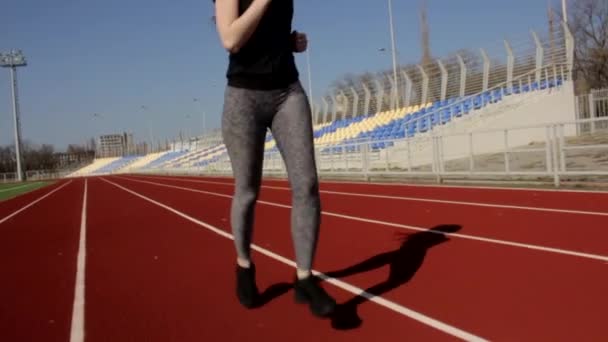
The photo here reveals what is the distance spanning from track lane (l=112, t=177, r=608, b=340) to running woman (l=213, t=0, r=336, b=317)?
478mm

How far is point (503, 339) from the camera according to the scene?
231cm

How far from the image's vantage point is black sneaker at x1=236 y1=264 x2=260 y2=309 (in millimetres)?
2920

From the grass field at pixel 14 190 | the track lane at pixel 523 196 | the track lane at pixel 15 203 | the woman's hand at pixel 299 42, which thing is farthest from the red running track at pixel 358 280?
the grass field at pixel 14 190

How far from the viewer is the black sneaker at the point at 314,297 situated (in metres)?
2.54

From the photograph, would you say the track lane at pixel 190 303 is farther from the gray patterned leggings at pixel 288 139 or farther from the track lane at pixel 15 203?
the track lane at pixel 15 203

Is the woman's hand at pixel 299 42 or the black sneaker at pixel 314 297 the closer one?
the black sneaker at pixel 314 297

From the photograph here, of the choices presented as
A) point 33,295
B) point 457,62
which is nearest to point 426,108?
point 457,62

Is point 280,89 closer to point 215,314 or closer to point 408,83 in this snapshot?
point 215,314

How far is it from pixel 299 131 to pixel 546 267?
6.72ft

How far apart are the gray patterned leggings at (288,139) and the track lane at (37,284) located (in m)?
1.26

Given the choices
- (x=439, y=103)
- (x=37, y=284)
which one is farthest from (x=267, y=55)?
(x=439, y=103)

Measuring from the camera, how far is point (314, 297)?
8.52 ft

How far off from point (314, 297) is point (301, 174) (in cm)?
59

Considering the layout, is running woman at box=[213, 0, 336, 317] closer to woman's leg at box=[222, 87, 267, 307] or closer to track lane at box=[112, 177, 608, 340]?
woman's leg at box=[222, 87, 267, 307]
